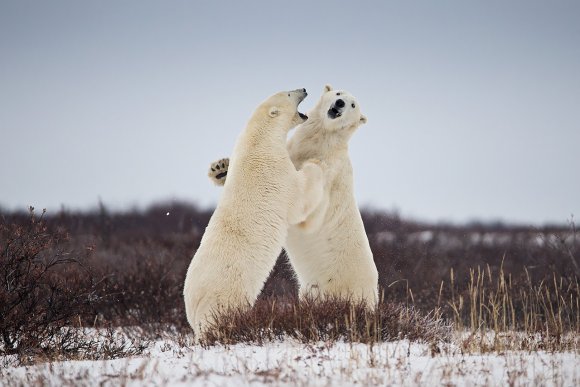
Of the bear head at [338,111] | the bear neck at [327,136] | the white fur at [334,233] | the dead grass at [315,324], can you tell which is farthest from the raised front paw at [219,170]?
the dead grass at [315,324]

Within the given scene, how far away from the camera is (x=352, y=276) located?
245 inches

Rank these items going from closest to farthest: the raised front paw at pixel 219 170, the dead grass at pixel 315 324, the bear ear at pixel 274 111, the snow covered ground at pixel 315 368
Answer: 1. the snow covered ground at pixel 315 368
2. the dead grass at pixel 315 324
3. the bear ear at pixel 274 111
4. the raised front paw at pixel 219 170

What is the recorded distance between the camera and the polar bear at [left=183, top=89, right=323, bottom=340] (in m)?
5.17

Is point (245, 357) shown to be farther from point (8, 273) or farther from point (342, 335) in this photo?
point (8, 273)

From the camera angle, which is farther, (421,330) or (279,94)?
(279,94)

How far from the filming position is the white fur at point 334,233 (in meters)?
6.24

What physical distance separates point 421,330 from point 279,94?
2.72m

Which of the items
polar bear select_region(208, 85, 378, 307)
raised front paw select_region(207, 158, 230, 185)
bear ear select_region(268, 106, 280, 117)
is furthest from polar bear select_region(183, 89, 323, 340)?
raised front paw select_region(207, 158, 230, 185)

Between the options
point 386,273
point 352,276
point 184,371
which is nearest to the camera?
point 184,371

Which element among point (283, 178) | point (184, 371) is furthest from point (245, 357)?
point (283, 178)

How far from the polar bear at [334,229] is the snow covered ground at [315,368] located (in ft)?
4.20

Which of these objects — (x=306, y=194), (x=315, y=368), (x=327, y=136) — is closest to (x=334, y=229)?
(x=306, y=194)

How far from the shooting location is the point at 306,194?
19.0 feet

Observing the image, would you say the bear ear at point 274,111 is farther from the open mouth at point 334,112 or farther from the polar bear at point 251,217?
the open mouth at point 334,112
